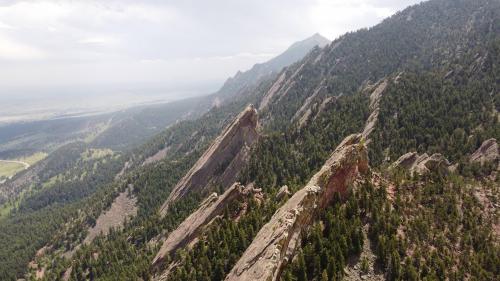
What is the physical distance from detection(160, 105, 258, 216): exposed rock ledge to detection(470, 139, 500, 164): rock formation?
269ft

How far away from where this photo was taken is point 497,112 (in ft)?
492

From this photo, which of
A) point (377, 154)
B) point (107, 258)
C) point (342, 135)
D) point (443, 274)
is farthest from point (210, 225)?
point (342, 135)

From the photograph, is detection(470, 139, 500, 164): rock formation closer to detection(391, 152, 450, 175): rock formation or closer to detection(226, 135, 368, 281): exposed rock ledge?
detection(391, 152, 450, 175): rock formation

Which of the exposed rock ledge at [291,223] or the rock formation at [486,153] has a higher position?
the exposed rock ledge at [291,223]

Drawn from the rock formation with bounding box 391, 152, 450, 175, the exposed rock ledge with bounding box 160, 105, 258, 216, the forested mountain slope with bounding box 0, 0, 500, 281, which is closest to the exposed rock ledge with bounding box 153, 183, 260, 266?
the forested mountain slope with bounding box 0, 0, 500, 281

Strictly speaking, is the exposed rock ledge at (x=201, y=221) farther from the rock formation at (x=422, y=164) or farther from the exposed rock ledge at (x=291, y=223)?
the rock formation at (x=422, y=164)

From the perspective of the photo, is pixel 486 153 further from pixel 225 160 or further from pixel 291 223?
pixel 225 160

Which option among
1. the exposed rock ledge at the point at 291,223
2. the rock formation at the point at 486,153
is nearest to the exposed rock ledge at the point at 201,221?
the exposed rock ledge at the point at 291,223

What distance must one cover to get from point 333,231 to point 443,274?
15.9m

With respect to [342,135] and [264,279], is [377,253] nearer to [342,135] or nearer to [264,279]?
[264,279]

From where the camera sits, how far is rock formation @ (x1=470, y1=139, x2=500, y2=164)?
111062 mm

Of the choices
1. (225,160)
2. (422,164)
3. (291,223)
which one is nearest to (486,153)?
(422,164)

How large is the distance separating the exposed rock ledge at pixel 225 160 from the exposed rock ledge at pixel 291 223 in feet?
281

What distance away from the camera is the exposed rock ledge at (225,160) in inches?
6078
